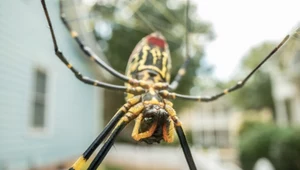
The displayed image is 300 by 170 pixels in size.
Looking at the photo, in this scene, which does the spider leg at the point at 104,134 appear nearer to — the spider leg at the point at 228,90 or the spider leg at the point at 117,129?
the spider leg at the point at 117,129

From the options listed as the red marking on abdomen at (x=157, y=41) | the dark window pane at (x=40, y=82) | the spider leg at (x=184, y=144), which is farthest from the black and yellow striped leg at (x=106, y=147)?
the dark window pane at (x=40, y=82)

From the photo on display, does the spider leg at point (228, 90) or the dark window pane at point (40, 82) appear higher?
the dark window pane at point (40, 82)

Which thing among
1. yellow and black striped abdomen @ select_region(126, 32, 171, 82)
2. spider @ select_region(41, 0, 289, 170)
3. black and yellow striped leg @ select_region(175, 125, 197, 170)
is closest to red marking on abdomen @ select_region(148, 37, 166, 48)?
yellow and black striped abdomen @ select_region(126, 32, 171, 82)

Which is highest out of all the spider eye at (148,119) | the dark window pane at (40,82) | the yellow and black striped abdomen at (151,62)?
the dark window pane at (40,82)

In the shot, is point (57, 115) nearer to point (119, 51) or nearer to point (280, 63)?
point (119, 51)

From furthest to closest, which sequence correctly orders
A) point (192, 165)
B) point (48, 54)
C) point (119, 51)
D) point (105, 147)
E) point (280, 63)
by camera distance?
point (280, 63), point (119, 51), point (48, 54), point (192, 165), point (105, 147)

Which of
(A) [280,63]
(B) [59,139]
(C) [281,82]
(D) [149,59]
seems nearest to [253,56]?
(A) [280,63]

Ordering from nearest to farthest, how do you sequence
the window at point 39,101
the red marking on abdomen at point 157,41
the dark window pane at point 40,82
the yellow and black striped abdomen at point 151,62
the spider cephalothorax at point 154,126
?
1. the spider cephalothorax at point 154,126
2. the yellow and black striped abdomen at point 151,62
3. the red marking on abdomen at point 157,41
4. the window at point 39,101
5. the dark window pane at point 40,82
